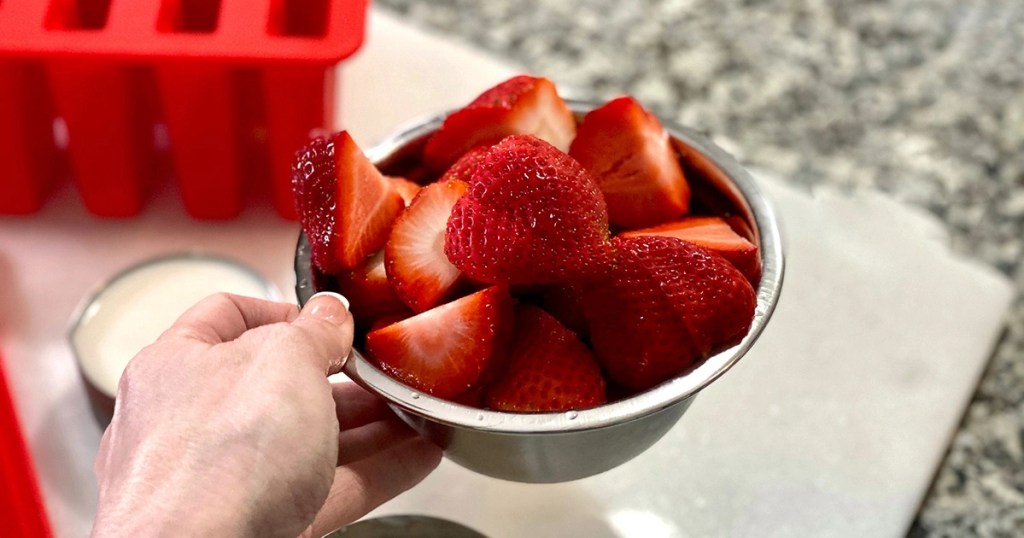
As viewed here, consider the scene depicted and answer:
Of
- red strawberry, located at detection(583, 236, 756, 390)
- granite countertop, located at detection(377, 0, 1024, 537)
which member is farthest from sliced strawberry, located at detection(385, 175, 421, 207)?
granite countertop, located at detection(377, 0, 1024, 537)

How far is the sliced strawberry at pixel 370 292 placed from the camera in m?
0.60

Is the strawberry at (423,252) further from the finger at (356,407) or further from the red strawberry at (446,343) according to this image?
the finger at (356,407)

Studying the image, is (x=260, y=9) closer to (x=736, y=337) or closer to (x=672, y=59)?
(x=736, y=337)

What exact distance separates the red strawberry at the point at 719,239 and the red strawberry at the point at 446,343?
0.33ft

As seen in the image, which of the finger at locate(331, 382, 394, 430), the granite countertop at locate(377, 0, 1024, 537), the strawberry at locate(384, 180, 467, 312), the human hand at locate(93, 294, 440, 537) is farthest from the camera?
the granite countertop at locate(377, 0, 1024, 537)

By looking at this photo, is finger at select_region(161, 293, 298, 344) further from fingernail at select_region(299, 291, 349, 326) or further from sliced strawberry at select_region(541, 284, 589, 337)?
sliced strawberry at select_region(541, 284, 589, 337)

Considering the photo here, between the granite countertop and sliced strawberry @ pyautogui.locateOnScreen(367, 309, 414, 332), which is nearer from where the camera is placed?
sliced strawberry @ pyautogui.locateOnScreen(367, 309, 414, 332)

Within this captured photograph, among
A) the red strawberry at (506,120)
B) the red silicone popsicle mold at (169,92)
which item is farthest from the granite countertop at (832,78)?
the red strawberry at (506,120)

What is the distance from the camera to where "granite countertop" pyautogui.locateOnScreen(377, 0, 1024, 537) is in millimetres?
1122

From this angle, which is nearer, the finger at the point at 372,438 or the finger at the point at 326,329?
the finger at the point at 326,329

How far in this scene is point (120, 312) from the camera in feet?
2.62

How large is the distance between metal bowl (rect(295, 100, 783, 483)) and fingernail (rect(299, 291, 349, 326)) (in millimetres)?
23

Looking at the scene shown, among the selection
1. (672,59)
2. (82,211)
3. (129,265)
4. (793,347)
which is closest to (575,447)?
(793,347)

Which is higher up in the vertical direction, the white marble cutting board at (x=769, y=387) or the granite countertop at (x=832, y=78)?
the granite countertop at (x=832, y=78)
